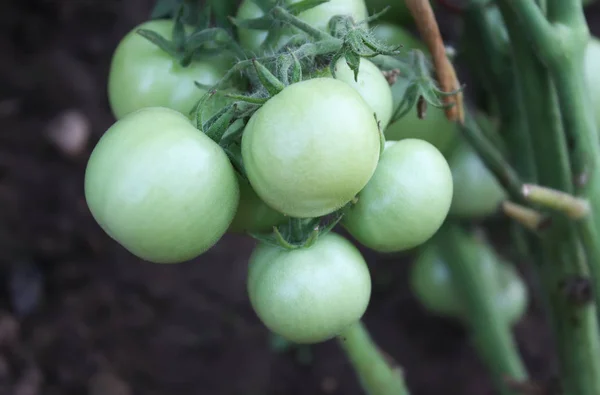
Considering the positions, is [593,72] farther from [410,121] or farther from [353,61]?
[353,61]

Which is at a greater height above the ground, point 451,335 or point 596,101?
point 596,101

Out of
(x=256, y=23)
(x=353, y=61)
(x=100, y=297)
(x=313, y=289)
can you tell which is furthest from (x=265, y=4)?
(x=100, y=297)

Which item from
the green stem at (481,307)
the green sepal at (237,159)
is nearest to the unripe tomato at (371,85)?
the green sepal at (237,159)

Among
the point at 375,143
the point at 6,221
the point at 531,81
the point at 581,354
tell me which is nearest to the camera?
the point at 375,143

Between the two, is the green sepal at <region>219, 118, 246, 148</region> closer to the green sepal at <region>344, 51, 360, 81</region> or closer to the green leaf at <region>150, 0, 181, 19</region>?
the green sepal at <region>344, 51, 360, 81</region>

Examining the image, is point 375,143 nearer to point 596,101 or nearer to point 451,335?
point 596,101

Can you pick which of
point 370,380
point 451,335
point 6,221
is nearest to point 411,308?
point 451,335

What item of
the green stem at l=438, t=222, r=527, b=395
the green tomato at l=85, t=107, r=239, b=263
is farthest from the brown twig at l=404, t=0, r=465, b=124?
the green stem at l=438, t=222, r=527, b=395
